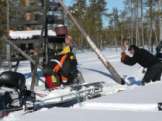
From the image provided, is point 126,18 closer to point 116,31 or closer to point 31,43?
point 116,31

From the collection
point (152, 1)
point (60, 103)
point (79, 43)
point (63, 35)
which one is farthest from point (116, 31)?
point (60, 103)

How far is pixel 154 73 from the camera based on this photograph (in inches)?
508

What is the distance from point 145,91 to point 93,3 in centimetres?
7694

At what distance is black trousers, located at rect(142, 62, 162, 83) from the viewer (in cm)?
1291

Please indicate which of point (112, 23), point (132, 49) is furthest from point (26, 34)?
point (112, 23)

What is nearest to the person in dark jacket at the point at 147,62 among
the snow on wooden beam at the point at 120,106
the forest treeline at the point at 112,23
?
the snow on wooden beam at the point at 120,106

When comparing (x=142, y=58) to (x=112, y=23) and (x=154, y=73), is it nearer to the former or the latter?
(x=154, y=73)

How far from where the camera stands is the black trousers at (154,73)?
1291cm

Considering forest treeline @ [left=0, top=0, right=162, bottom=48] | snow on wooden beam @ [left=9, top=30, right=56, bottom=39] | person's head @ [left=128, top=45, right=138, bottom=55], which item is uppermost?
snow on wooden beam @ [left=9, top=30, right=56, bottom=39]

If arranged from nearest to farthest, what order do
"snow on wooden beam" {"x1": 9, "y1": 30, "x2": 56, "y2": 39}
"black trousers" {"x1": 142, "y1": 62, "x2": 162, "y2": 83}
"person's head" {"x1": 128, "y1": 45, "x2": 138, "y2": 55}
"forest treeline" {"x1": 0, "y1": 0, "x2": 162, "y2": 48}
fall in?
"person's head" {"x1": 128, "y1": 45, "x2": 138, "y2": 55}
"black trousers" {"x1": 142, "y1": 62, "x2": 162, "y2": 83}
"snow on wooden beam" {"x1": 9, "y1": 30, "x2": 56, "y2": 39}
"forest treeline" {"x1": 0, "y1": 0, "x2": 162, "y2": 48}

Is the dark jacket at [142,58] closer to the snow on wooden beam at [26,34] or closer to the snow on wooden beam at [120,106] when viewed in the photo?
the snow on wooden beam at [26,34]

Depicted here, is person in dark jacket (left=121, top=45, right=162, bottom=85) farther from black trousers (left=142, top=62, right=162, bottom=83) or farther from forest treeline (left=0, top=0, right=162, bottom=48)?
forest treeline (left=0, top=0, right=162, bottom=48)

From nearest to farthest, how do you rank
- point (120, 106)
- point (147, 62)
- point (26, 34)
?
point (120, 106), point (147, 62), point (26, 34)

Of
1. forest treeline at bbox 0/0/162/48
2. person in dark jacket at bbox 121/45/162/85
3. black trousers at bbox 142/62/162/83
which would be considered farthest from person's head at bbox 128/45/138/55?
forest treeline at bbox 0/0/162/48
